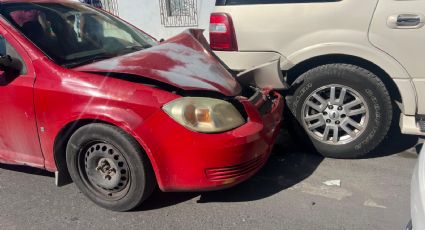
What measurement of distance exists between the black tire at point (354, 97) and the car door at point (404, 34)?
0.27 m

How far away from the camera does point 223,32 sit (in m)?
4.03

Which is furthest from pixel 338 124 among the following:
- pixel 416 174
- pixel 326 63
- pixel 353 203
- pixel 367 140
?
pixel 416 174

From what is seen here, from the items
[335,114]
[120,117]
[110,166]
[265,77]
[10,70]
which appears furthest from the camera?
[335,114]

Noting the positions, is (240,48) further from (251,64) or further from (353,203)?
(353,203)

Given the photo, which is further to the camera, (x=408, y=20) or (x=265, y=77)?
(x=265, y=77)

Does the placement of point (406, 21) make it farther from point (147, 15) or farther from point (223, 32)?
point (147, 15)

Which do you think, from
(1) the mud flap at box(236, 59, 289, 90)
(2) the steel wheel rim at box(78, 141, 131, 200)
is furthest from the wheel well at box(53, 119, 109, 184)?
(1) the mud flap at box(236, 59, 289, 90)

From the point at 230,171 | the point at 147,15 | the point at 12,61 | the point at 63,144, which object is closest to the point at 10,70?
the point at 12,61

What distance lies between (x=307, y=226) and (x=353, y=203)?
0.52 m

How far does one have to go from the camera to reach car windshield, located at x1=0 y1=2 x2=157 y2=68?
10.7 feet

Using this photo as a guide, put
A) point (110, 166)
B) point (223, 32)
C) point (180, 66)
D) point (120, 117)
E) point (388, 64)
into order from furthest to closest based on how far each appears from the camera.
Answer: point (223, 32), point (388, 64), point (180, 66), point (110, 166), point (120, 117)

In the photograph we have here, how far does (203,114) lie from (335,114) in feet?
5.17

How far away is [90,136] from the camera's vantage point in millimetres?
2920

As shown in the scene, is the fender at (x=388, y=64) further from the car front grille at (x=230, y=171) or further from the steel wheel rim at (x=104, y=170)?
the steel wheel rim at (x=104, y=170)
